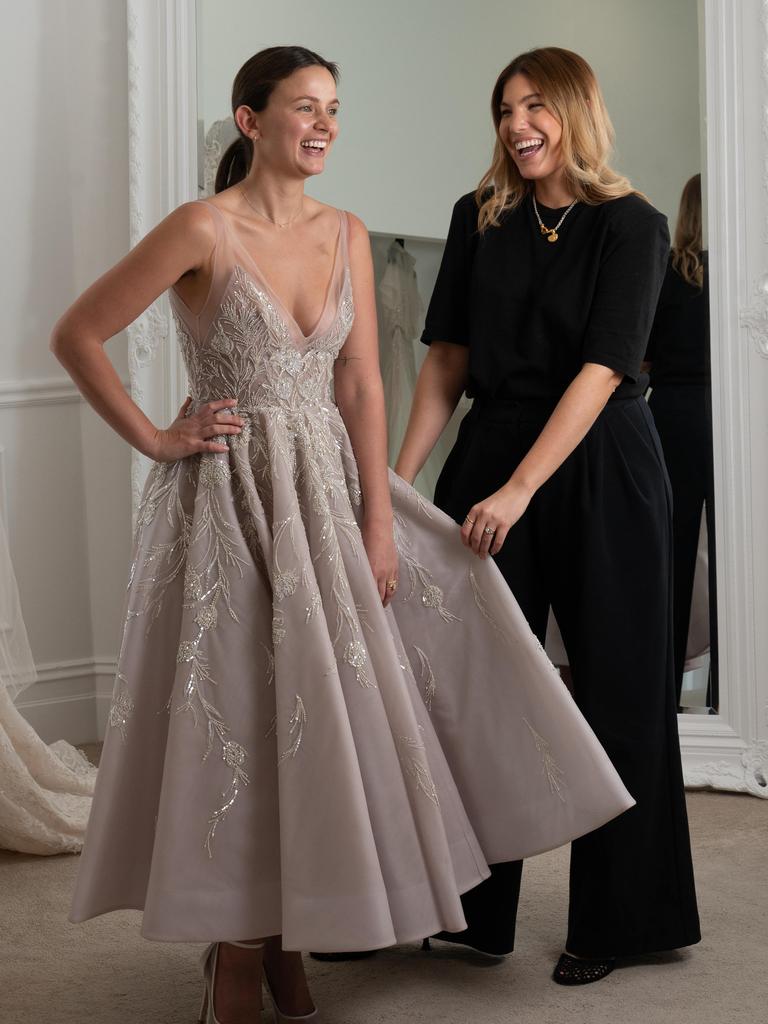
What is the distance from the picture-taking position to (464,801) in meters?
1.94

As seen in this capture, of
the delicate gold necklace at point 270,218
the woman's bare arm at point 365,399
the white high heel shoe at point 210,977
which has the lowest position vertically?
the white high heel shoe at point 210,977

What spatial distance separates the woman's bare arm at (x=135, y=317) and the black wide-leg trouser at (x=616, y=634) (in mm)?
576

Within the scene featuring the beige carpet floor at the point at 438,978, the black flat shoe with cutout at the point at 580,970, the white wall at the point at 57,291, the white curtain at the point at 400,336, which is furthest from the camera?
the white wall at the point at 57,291

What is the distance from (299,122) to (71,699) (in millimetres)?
2584

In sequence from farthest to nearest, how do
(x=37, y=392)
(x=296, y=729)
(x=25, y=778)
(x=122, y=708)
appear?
A: 1. (x=37, y=392)
2. (x=25, y=778)
3. (x=122, y=708)
4. (x=296, y=729)

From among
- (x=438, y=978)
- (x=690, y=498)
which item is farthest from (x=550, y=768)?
(x=690, y=498)

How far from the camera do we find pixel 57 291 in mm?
3850

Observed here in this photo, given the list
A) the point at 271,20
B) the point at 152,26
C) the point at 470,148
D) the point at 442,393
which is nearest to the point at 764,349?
the point at 470,148

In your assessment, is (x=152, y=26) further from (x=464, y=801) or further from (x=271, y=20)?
(x=464, y=801)

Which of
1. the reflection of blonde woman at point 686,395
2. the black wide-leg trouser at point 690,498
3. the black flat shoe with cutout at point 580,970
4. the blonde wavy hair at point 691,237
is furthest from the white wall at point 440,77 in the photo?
the black flat shoe with cutout at point 580,970

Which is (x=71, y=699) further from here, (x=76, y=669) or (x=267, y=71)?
(x=267, y=71)

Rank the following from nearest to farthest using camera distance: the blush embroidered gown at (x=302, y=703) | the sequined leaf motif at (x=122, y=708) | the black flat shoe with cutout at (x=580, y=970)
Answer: the blush embroidered gown at (x=302, y=703) → the sequined leaf motif at (x=122, y=708) → the black flat shoe with cutout at (x=580, y=970)

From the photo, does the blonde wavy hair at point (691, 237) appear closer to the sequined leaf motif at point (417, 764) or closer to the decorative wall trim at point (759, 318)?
the decorative wall trim at point (759, 318)

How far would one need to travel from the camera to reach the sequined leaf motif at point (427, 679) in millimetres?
1943
